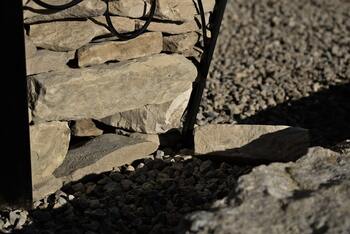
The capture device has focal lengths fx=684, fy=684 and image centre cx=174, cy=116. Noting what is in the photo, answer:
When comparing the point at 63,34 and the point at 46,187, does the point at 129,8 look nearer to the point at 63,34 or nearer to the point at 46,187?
the point at 63,34

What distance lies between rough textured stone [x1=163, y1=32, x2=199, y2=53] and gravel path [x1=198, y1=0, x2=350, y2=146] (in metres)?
0.85

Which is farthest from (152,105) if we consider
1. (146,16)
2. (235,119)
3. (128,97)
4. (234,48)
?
(234,48)

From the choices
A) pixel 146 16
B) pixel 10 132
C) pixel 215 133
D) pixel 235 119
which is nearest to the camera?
pixel 10 132

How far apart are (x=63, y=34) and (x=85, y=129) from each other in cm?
48

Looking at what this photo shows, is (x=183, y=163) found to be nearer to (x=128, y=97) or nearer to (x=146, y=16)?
(x=128, y=97)

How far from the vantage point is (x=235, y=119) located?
3.88 m

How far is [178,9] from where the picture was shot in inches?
112

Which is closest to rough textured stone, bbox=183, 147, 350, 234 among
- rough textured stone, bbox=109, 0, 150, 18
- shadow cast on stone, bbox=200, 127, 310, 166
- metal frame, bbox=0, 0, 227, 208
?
shadow cast on stone, bbox=200, 127, 310, 166

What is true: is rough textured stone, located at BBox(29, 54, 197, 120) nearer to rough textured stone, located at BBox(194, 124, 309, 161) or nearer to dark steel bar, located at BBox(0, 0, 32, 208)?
dark steel bar, located at BBox(0, 0, 32, 208)

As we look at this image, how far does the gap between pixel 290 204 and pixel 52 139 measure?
107 cm

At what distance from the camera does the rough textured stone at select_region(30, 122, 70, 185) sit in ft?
8.48

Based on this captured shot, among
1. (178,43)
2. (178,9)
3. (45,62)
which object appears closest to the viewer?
(45,62)

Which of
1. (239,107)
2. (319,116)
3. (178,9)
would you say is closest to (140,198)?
(178,9)

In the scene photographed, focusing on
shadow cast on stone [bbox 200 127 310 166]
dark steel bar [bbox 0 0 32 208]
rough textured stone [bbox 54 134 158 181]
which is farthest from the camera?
shadow cast on stone [bbox 200 127 310 166]
